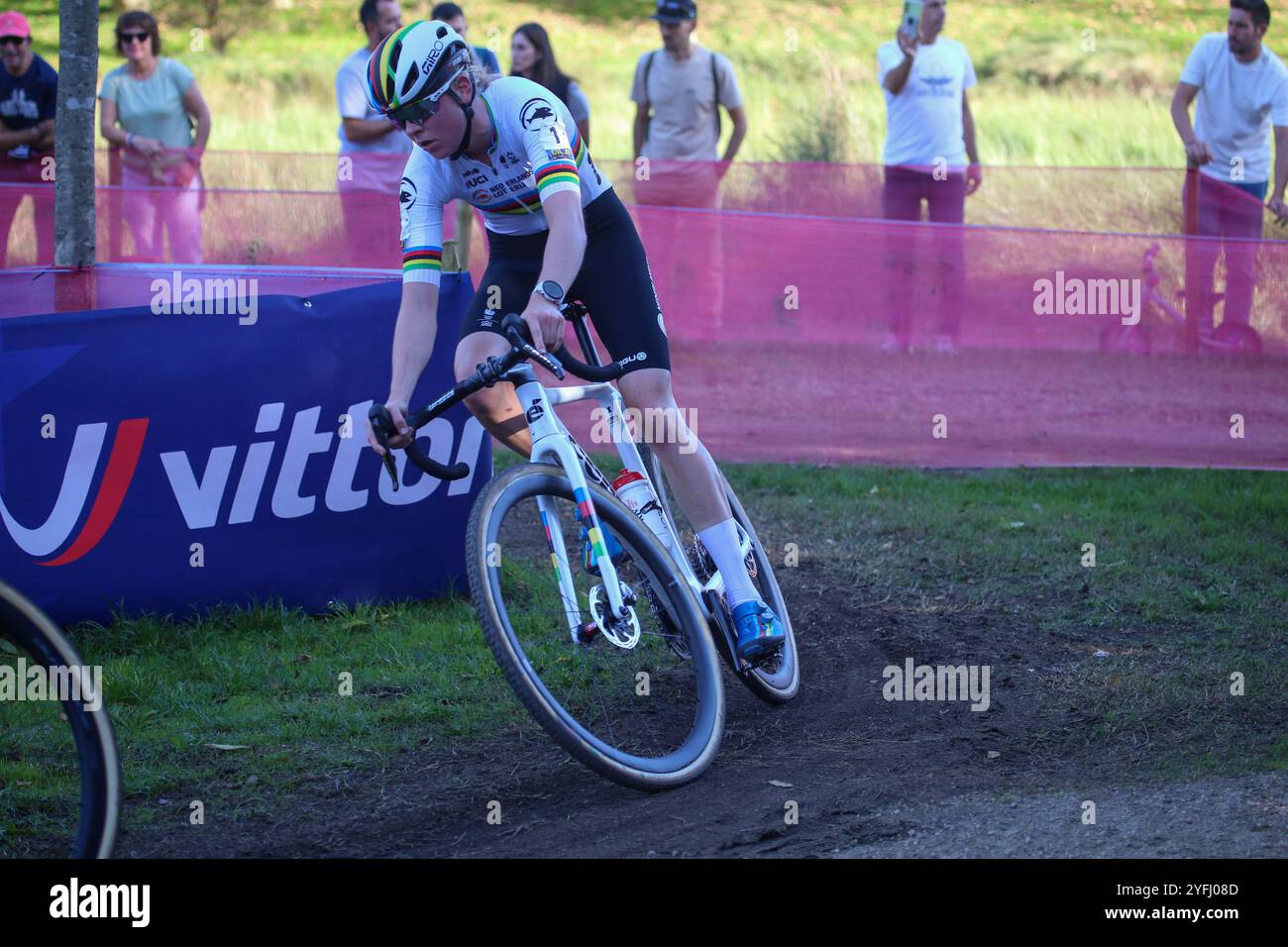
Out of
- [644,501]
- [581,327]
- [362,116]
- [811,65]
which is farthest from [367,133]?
[811,65]

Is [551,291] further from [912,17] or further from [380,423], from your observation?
[912,17]

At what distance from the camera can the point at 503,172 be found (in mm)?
4430

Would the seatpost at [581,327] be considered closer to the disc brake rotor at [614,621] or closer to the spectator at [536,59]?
the disc brake rotor at [614,621]

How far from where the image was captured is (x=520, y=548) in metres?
6.59

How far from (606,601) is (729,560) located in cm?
72

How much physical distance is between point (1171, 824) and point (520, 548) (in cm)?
351

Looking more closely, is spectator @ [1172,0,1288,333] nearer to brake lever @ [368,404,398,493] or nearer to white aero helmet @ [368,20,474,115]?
white aero helmet @ [368,20,474,115]

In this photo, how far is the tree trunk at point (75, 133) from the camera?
19.9 feet

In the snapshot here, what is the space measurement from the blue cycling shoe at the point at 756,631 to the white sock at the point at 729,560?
0.15 feet

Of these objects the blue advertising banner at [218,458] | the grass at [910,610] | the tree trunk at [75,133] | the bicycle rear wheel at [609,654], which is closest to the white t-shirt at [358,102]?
the tree trunk at [75,133]

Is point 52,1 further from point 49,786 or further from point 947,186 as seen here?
point 49,786

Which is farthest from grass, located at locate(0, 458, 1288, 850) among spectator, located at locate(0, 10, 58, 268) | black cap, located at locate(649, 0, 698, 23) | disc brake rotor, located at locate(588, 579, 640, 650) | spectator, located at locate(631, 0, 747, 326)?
spectator, located at locate(0, 10, 58, 268)
